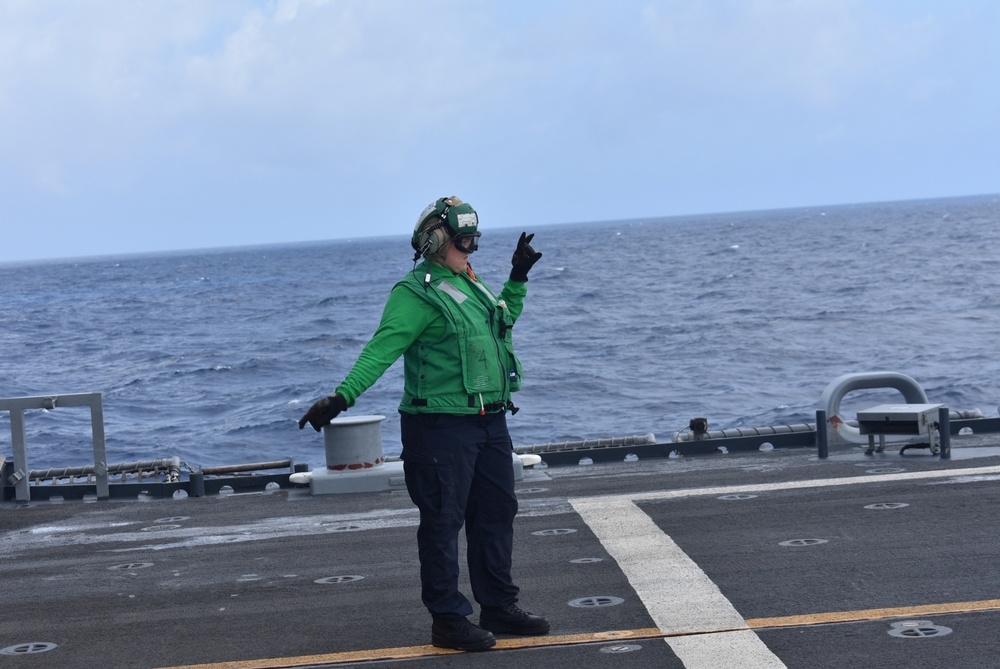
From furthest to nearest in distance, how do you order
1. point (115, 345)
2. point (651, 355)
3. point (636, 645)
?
point (115, 345), point (651, 355), point (636, 645)

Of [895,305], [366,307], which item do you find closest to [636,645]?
[895,305]

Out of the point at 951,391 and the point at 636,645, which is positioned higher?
the point at 636,645

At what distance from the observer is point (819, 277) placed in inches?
2805

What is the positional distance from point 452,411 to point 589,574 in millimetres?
1644

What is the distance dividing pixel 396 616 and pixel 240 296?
86669 millimetres

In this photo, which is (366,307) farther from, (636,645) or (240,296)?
(636,645)

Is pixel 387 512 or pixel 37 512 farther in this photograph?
pixel 37 512

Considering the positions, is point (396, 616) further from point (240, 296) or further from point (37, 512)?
point (240, 296)

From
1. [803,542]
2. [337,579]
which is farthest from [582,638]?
[803,542]

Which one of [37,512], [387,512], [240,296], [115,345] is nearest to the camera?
[387,512]

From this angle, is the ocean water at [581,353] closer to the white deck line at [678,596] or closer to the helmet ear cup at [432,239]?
the white deck line at [678,596]

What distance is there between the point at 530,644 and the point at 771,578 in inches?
58.7

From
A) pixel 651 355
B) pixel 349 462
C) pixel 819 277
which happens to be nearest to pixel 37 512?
pixel 349 462

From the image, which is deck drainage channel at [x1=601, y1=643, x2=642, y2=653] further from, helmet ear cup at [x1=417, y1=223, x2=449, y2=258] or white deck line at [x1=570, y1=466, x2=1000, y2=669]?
helmet ear cup at [x1=417, y1=223, x2=449, y2=258]
